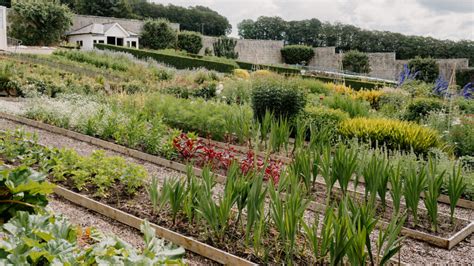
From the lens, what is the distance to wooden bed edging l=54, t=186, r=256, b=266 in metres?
3.57

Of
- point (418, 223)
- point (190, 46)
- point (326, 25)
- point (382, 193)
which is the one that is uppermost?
point (326, 25)

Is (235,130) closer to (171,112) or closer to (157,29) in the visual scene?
(171,112)

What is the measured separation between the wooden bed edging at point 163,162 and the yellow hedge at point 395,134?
6.78 feet

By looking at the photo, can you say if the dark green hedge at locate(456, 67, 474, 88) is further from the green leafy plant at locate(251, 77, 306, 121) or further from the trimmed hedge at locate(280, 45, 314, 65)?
the green leafy plant at locate(251, 77, 306, 121)

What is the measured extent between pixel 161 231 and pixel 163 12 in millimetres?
65658

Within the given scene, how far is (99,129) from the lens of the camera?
7.70 metres

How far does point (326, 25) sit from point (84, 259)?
212 feet

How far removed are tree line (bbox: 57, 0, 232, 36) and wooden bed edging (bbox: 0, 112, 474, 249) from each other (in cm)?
4760

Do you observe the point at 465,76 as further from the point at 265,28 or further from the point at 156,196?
the point at 265,28

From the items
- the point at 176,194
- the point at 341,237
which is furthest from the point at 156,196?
the point at 341,237

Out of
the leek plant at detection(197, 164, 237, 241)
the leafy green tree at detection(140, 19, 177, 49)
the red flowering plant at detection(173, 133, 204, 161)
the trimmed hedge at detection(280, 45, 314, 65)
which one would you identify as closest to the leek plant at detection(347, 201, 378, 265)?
the leek plant at detection(197, 164, 237, 241)

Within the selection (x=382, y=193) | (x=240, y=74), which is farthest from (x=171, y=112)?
(x=240, y=74)

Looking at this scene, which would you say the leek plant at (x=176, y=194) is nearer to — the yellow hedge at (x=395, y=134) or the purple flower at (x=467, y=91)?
the yellow hedge at (x=395, y=134)

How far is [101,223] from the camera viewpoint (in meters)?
4.20
